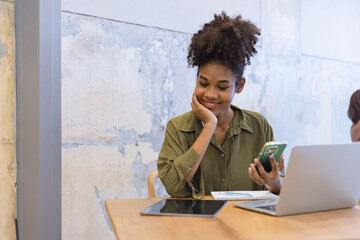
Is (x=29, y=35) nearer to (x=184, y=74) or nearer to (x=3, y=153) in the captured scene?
(x=3, y=153)

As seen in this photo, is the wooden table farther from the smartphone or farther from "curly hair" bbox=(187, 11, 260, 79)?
"curly hair" bbox=(187, 11, 260, 79)

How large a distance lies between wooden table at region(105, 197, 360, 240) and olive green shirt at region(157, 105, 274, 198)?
1.44 feet

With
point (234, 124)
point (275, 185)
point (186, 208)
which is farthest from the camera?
point (234, 124)

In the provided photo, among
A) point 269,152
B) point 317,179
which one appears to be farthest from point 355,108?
point 317,179

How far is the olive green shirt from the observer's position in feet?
5.23

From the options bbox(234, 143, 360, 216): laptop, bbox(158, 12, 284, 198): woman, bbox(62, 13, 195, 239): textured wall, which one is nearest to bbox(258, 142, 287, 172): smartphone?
bbox(234, 143, 360, 216): laptop

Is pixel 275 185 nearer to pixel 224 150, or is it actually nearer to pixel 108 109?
pixel 224 150

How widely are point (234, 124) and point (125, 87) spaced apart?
1.13 meters

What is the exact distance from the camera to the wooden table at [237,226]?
893 millimetres

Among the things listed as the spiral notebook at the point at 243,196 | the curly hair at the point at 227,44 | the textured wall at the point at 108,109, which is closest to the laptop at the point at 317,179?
the spiral notebook at the point at 243,196

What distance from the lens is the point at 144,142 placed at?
2.70 metres

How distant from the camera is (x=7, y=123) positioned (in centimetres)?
215

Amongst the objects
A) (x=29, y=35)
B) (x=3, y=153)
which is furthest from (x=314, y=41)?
(x=3, y=153)

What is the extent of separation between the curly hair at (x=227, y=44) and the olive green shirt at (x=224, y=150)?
10.3 inches
